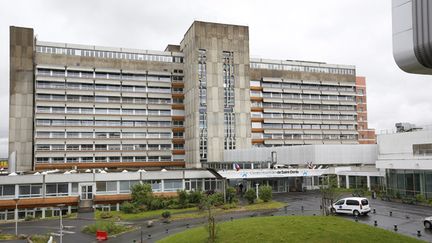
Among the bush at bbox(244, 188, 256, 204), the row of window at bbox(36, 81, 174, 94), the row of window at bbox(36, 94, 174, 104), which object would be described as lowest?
the bush at bbox(244, 188, 256, 204)

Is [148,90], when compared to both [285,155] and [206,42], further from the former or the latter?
[285,155]

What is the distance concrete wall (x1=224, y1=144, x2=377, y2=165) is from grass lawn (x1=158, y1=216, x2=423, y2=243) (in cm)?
4482

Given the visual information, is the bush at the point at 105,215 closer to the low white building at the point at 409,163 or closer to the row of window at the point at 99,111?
the low white building at the point at 409,163

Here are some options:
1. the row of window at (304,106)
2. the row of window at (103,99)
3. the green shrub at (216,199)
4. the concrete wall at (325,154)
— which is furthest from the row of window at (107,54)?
the green shrub at (216,199)

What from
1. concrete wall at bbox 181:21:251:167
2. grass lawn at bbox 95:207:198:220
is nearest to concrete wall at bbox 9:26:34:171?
concrete wall at bbox 181:21:251:167

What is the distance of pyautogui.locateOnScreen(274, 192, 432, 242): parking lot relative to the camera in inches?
1409

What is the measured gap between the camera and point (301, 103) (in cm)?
12062

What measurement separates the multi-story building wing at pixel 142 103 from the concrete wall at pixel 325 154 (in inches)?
694

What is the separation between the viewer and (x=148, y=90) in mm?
109500

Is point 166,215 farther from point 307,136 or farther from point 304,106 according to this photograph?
point 304,106

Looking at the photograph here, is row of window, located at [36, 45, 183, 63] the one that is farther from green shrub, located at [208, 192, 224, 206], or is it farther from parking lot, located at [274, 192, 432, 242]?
parking lot, located at [274, 192, 432, 242]

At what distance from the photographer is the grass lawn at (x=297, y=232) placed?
2903 centimetres

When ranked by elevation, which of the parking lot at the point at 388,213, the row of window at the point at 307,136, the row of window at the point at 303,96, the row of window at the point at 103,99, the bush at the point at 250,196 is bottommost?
the parking lot at the point at 388,213

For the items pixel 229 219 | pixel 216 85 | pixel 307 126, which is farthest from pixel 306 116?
pixel 229 219
